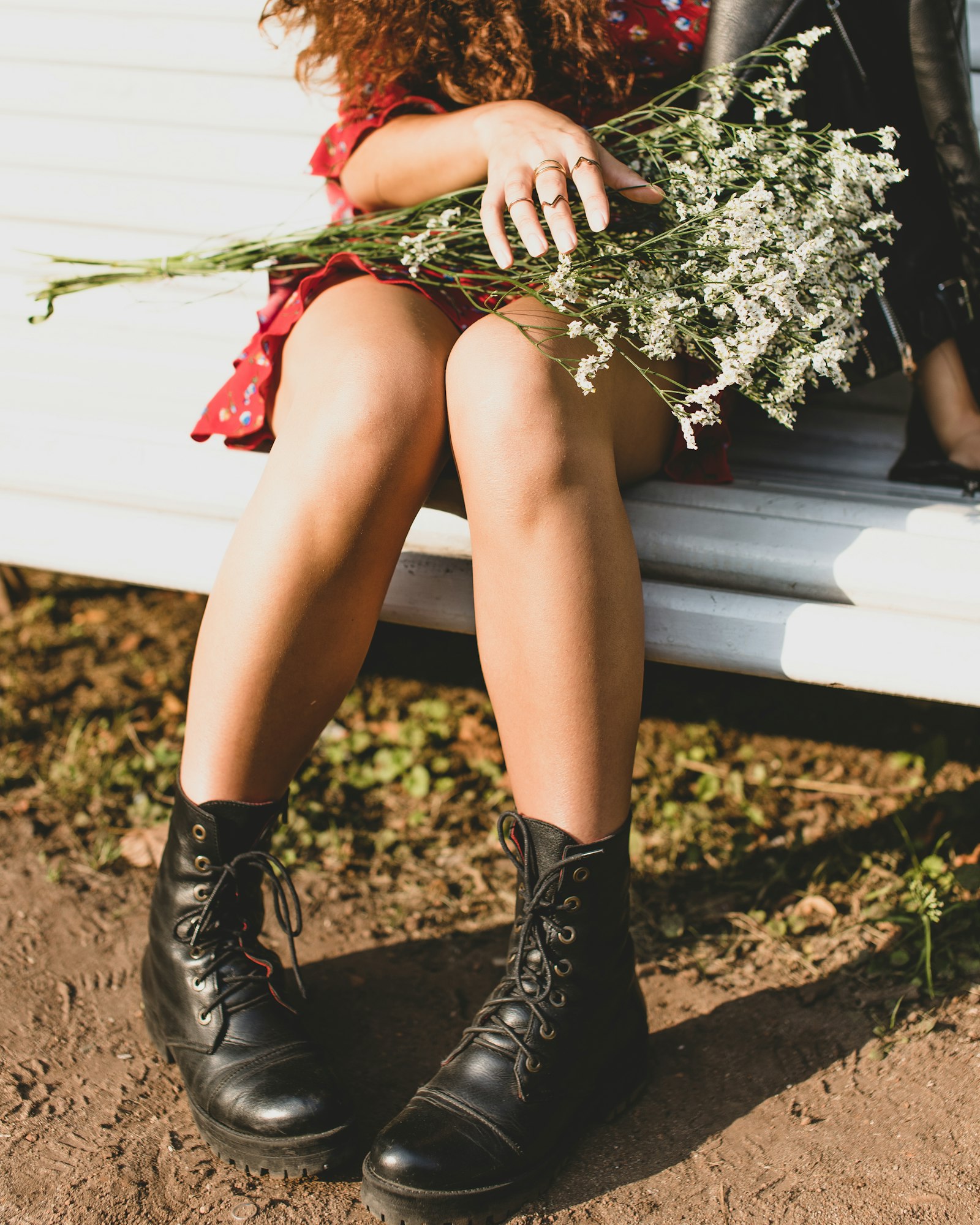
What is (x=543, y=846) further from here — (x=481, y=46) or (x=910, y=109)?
(x=910, y=109)

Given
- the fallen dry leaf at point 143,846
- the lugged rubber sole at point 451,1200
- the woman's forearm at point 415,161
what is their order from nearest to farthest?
1. the lugged rubber sole at point 451,1200
2. the woman's forearm at point 415,161
3. the fallen dry leaf at point 143,846

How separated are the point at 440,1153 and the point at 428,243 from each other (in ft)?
3.82

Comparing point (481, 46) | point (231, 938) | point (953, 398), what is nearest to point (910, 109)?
point (953, 398)

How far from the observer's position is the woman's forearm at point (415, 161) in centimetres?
141

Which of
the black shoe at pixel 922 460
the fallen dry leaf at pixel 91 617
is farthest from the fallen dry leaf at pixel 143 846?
the black shoe at pixel 922 460

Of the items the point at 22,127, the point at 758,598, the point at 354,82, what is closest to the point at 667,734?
the point at 758,598

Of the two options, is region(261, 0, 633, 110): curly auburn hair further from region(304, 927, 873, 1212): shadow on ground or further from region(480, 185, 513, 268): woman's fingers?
region(304, 927, 873, 1212): shadow on ground

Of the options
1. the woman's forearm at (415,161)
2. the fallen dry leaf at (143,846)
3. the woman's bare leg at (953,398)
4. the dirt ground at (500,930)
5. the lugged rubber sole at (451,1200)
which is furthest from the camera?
the fallen dry leaf at (143,846)

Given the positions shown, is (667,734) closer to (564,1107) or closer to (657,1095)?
(657,1095)

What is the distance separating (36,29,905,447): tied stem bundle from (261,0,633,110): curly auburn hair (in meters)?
0.12

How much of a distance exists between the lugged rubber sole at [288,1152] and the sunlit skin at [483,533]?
0.41 meters

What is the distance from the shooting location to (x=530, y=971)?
50.8 inches

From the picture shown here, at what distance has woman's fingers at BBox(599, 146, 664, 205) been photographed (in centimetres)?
129

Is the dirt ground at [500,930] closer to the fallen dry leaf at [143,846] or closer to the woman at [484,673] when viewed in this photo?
the fallen dry leaf at [143,846]
